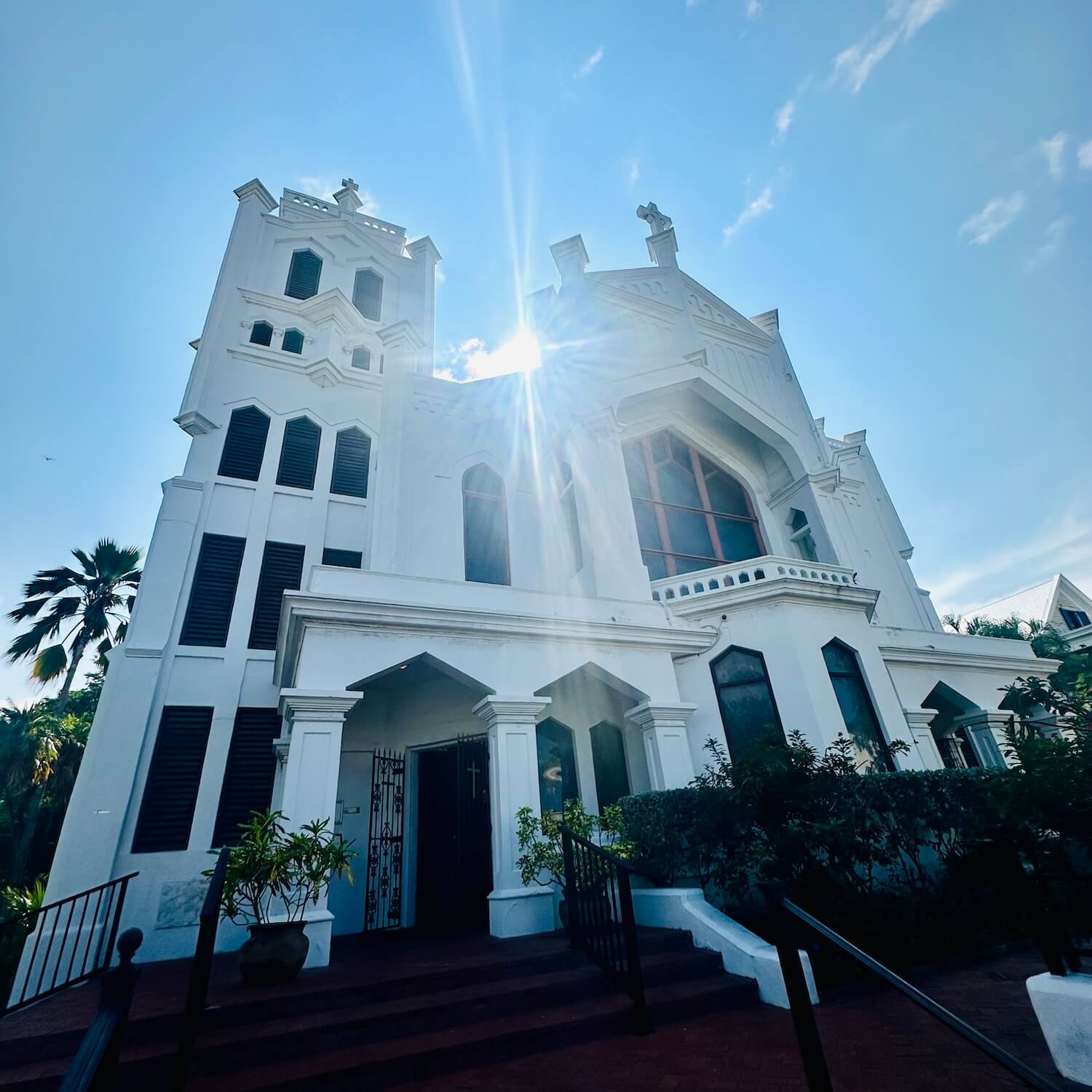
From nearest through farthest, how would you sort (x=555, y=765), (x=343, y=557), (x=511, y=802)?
(x=511, y=802), (x=555, y=765), (x=343, y=557)

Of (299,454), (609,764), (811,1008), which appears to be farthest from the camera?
(299,454)

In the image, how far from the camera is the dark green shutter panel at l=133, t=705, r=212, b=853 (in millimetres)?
9203

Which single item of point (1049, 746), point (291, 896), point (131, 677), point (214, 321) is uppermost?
point (214, 321)

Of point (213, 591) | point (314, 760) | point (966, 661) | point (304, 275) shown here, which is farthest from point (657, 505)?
point (304, 275)

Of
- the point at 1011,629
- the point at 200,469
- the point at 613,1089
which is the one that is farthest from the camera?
the point at 1011,629

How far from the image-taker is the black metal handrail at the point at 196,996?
3.73m

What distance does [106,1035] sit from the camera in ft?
7.66

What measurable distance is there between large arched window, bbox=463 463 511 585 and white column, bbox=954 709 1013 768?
11.7 meters

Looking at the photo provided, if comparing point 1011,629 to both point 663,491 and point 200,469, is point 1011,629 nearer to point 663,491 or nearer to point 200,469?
point 663,491

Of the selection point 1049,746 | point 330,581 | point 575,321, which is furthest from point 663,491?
point 1049,746

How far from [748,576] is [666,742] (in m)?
4.57

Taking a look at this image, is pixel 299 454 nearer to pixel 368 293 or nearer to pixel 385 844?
pixel 368 293

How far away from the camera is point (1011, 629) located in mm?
24062

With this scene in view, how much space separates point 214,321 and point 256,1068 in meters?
15.0
